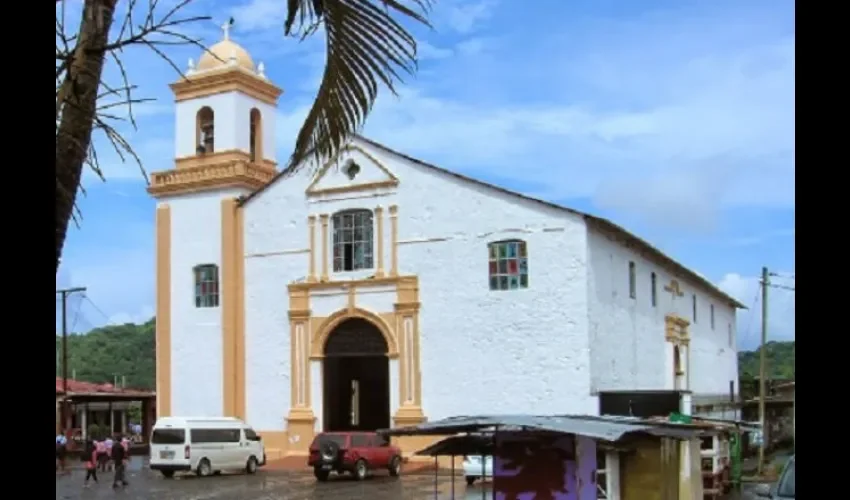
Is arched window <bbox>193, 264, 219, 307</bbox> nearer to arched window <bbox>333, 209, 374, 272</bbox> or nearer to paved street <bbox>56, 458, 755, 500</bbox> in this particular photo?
arched window <bbox>333, 209, 374, 272</bbox>

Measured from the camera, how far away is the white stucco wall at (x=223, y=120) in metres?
33.6

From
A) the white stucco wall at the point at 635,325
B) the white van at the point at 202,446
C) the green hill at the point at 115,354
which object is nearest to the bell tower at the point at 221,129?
the white van at the point at 202,446

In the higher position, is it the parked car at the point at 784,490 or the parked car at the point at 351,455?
the parked car at the point at 784,490

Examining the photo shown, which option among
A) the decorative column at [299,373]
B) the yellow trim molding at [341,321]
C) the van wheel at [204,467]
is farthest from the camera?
the decorative column at [299,373]

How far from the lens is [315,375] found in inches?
1283

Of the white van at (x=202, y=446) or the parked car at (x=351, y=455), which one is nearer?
the parked car at (x=351, y=455)

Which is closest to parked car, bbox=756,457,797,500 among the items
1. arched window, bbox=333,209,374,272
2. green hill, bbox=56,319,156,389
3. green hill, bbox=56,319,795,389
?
arched window, bbox=333,209,374,272

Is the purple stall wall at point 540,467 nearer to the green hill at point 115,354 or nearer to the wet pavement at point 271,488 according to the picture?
the wet pavement at point 271,488

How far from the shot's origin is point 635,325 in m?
33.0

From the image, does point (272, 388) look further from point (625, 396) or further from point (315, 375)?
point (625, 396)

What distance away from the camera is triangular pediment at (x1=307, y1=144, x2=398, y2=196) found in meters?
32.3

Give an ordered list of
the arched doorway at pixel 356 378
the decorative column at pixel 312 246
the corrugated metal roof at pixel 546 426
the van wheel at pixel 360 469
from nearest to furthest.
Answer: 1. the corrugated metal roof at pixel 546 426
2. the van wheel at pixel 360 469
3. the arched doorway at pixel 356 378
4. the decorative column at pixel 312 246

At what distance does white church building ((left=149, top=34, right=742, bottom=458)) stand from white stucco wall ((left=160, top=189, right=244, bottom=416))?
0.05 metres

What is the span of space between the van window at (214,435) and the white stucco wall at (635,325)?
10.0 meters
